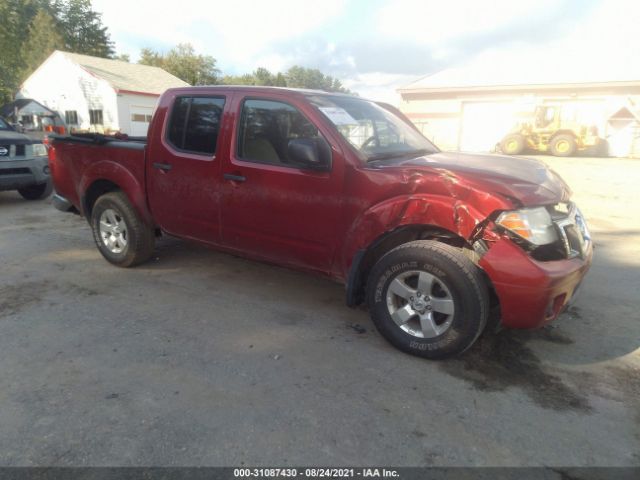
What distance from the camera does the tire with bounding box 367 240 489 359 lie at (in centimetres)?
285

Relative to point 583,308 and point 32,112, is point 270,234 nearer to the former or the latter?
point 583,308

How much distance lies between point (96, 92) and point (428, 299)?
34.3 meters

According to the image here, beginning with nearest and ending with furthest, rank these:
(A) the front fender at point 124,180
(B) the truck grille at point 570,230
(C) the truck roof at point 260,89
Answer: (B) the truck grille at point 570,230 < (C) the truck roof at point 260,89 < (A) the front fender at point 124,180

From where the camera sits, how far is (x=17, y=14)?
50344 millimetres

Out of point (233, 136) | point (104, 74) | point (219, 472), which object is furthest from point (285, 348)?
point (104, 74)

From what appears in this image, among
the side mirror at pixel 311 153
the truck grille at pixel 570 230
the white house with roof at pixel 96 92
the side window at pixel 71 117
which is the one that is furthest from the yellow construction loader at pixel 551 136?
the side window at pixel 71 117

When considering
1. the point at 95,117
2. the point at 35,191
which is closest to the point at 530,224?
the point at 35,191

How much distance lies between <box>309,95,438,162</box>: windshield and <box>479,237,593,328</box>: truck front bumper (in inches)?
46.2

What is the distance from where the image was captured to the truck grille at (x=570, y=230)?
2932 mm

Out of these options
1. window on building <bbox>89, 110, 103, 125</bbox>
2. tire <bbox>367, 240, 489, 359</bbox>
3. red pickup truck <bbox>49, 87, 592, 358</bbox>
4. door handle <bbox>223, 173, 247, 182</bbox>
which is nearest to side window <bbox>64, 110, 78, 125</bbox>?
window on building <bbox>89, 110, 103, 125</bbox>

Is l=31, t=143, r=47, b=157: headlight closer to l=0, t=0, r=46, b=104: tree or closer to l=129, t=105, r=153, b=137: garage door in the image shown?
l=129, t=105, r=153, b=137: garage door

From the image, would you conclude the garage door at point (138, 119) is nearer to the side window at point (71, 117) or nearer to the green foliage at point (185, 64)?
the side window at point (71, 117)

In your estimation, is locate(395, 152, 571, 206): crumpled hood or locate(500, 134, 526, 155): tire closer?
locate(395, 152, 571, 206): crumpled hood

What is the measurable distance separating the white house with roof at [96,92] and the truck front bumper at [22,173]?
76.2ft
